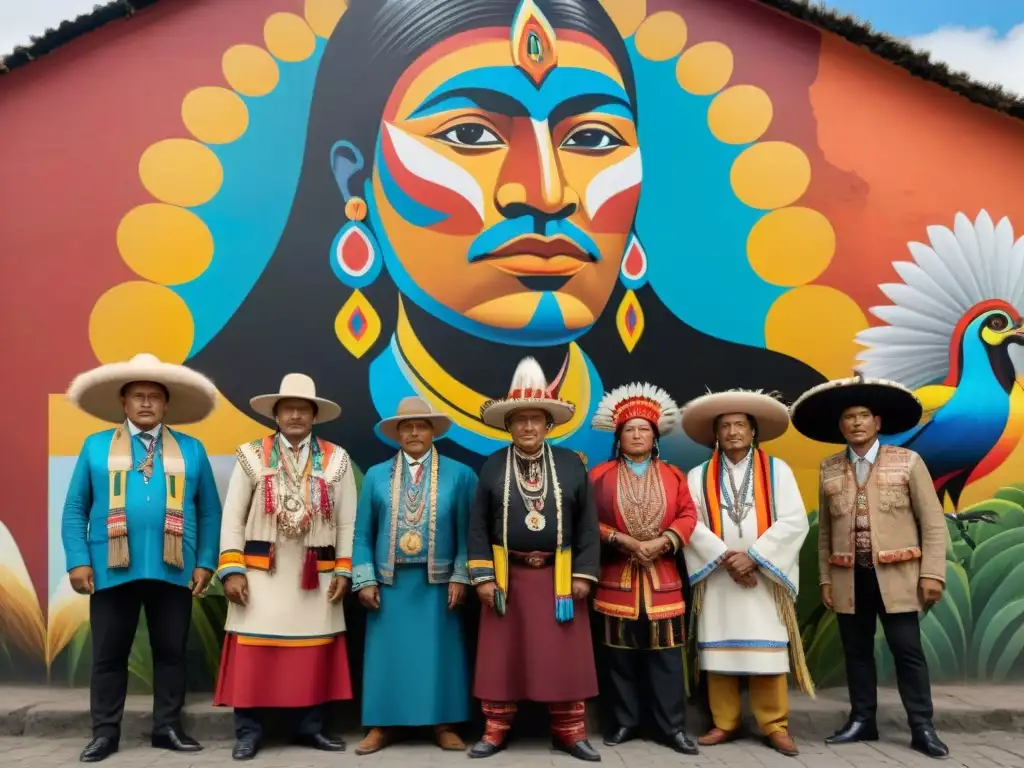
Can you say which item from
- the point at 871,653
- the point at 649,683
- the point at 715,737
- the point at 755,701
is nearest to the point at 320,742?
the point at 649,683

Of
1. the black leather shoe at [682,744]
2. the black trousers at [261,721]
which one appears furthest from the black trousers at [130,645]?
the black leather shoe at [682,744]

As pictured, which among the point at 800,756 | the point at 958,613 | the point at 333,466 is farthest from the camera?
the point at 958,613

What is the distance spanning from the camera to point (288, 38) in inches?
205

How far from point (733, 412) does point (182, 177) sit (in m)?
3.59

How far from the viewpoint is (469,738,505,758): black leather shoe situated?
13.1ft

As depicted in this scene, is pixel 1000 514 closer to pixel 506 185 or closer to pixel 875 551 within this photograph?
pixel 875 551

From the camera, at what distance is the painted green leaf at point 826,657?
4.92 metres

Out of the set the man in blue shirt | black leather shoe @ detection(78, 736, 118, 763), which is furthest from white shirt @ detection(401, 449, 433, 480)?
black leather shoe @ detection(78, 736, 118, 763)

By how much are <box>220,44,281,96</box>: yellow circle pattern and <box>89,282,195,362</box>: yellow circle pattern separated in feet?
4.47

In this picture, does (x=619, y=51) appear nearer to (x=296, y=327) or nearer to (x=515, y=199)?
(x=515, y=199)

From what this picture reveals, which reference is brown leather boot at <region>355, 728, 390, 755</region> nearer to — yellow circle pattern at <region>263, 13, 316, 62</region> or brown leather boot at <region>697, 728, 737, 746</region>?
brown leather boot at <region>697, 728, 737, 746</region>

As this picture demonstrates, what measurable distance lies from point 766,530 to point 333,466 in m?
2.27

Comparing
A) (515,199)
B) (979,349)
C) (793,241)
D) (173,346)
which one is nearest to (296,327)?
(173,346)

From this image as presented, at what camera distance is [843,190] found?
206 inches
